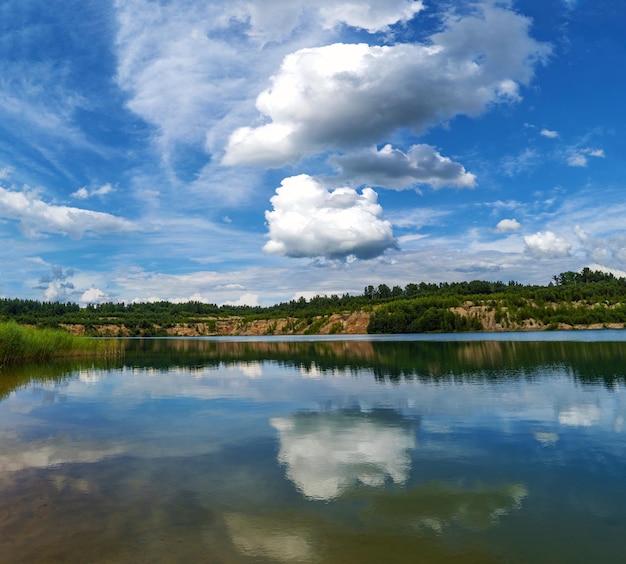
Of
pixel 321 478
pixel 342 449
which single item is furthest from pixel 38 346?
pixel 321 478

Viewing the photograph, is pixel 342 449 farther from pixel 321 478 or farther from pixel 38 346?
pixel 38 346

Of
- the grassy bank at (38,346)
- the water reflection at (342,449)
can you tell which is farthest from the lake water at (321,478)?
the grassy bank at (38,346)

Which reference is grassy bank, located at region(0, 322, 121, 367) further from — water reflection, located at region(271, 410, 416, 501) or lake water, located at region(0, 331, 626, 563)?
water reflection, located at region(271, 410, 416, 501)

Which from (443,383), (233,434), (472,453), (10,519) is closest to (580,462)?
(472,453)

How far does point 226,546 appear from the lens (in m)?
10.7

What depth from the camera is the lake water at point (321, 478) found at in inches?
422

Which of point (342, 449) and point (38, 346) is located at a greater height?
point (38, 346)

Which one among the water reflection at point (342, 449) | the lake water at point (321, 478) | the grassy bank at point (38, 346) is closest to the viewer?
the lake water at point (321, 478)

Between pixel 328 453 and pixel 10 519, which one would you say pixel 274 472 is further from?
pixel 10 519

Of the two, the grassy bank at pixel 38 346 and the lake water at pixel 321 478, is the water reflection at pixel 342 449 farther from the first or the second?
the grassy bank at pixel 38 346

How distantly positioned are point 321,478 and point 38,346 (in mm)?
58063

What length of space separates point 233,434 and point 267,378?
24.2 m

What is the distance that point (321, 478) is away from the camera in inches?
614

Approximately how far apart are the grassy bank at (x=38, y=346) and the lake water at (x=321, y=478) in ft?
77.2
